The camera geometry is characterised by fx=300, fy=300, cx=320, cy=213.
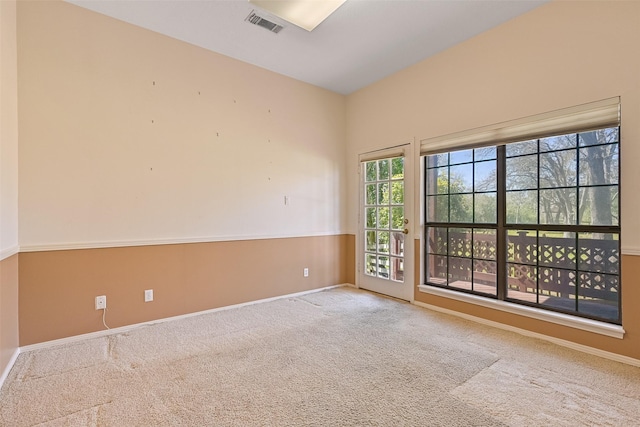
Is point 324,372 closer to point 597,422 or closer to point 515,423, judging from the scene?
point 515,423

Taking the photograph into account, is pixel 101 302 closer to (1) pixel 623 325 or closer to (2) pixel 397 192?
(2) pixel 397 192

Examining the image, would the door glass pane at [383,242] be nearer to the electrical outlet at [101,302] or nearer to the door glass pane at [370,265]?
the door glass pane at [370,265]

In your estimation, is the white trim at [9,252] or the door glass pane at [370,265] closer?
the white trim at [9,252]

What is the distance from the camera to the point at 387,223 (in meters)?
4.25

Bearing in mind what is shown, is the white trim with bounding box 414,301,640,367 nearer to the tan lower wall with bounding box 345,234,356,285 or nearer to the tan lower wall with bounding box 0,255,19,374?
the tan lower wall with bounding box 345,234,356,285

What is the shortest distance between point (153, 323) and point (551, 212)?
4.08 m

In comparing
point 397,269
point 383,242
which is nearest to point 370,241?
point 383,242

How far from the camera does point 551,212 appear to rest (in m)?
2.82

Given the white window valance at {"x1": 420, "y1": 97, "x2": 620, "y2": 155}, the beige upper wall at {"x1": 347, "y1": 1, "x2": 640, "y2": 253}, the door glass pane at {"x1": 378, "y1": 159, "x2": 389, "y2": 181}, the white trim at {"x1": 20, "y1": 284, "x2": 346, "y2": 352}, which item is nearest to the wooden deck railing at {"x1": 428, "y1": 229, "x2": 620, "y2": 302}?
the beige upper wall at {"x1": 347, "y1": 1, "x2": 640, "y2": 253}

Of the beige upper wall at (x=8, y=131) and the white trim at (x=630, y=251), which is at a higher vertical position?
the beige upper wall at (x=8, y=131)

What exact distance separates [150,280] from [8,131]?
168 centimetres

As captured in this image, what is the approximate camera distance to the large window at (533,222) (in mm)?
2555

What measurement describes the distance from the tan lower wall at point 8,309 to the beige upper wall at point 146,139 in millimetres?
282

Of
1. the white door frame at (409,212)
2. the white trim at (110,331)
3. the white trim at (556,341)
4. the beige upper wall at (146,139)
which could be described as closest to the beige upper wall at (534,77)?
the white door frame at (409,212)
